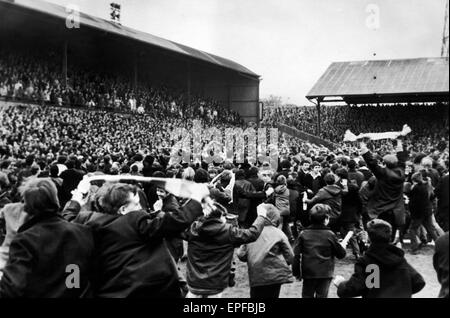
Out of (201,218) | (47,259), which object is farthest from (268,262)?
(47,259)

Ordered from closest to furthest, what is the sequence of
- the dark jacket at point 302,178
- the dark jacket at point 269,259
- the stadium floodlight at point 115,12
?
1. the dark jacket at point 269,259
2. the dark jacket at point 302,178
3. the stadium floodlight at point 115,12

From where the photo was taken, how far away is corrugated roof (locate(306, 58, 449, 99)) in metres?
23.7

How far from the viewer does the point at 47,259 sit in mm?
3320

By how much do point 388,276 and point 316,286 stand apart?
1515 mm

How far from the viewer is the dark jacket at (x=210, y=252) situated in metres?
4.75

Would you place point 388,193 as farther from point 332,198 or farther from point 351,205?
point 351,205

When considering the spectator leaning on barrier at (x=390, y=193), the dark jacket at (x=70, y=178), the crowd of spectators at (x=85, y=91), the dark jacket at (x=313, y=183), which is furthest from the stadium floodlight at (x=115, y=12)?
the spectator leaning on barrier at (x=390, y=193)

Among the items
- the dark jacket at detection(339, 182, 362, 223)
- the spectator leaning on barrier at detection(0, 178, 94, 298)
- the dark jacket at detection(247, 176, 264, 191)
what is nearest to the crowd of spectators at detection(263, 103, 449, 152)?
the dark jacket at detection(339, 182, 362, 223)

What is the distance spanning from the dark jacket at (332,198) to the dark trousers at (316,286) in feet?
8.13

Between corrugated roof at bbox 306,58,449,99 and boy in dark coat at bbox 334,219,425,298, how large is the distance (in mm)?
19712

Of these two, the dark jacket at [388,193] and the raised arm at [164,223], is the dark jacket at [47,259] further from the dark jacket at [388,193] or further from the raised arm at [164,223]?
the dark jacket at [388,193]

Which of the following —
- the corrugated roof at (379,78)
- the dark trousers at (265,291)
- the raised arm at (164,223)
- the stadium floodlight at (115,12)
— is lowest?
the dark trousers at (265,291)
